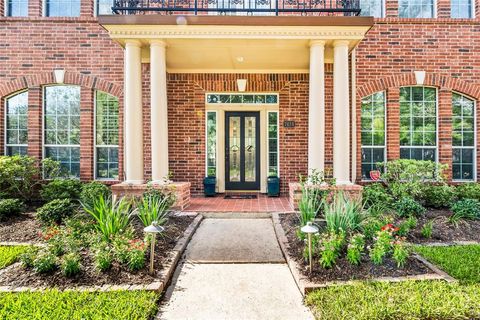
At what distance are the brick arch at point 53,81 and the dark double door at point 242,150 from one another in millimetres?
2961

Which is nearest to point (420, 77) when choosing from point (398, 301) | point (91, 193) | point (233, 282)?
point (398, 301)

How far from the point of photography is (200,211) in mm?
5656

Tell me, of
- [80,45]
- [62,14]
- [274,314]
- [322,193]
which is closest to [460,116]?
[322,193]

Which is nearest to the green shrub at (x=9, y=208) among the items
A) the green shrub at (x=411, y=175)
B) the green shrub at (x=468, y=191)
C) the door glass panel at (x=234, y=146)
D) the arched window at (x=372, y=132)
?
the door glass panel at (x=234, y=146)

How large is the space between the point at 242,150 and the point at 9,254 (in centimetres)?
529

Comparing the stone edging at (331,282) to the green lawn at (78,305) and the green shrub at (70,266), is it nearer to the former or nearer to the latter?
the green lawn at (78,305)

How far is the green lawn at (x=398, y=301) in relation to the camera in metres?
2.41

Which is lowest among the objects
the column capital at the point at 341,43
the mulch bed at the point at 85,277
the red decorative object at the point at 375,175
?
the mulch bed at the point at 85,277

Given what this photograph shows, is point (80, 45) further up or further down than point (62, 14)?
further down

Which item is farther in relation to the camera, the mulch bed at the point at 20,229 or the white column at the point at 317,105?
the white column at the point at 317,105

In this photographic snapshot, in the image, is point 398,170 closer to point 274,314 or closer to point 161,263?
point 274,314

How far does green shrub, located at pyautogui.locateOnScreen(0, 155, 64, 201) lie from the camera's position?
620cm

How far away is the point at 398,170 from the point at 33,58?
901 centimetres

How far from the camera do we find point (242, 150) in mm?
7809
